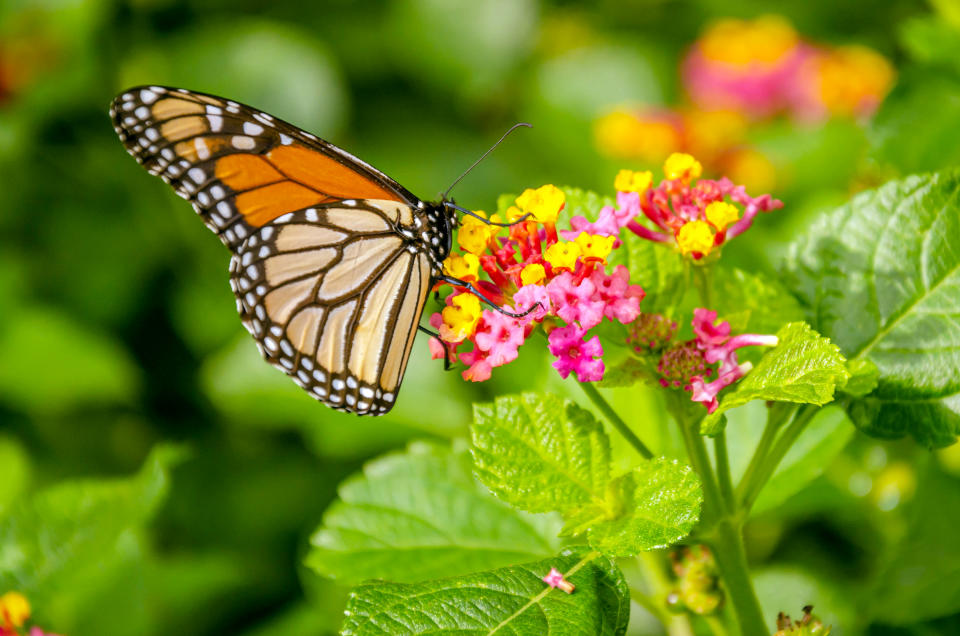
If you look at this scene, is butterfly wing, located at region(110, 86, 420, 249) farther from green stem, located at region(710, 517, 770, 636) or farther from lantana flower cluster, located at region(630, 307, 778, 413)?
green stem, located at region(710, 517, 770, 636)

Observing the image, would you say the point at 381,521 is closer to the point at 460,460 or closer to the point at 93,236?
the point at 460,460

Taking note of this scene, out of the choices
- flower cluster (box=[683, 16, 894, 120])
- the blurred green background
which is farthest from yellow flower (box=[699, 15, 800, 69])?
the blurred green background

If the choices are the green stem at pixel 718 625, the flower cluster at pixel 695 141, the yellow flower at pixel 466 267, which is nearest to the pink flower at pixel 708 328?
the yellow flower at pixel 466 267

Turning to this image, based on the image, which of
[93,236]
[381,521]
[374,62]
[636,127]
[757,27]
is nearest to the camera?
[381,521]

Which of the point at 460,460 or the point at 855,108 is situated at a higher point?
the point at 855,108

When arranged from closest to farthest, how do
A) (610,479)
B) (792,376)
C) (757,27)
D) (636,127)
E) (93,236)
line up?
(792,376), (610,479), (636,127), (93,236), (757,27)

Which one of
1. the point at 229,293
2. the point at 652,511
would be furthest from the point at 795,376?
the point at 229,293

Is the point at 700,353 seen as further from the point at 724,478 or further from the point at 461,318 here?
the point at 461,318

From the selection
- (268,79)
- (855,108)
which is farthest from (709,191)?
(268,79)
